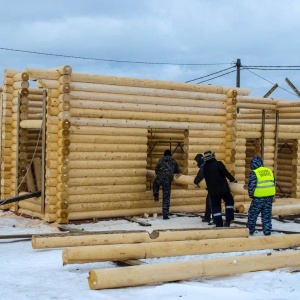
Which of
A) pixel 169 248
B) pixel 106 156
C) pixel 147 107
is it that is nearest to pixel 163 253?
pixel 169 248

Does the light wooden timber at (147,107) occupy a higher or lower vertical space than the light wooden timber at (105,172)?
higher

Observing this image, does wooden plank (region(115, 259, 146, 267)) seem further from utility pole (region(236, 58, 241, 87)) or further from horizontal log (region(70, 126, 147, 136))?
utility pole (region(236, 58, 241, 87))

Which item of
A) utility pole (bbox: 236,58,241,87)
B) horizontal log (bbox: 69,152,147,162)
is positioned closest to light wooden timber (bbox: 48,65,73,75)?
horizontal log (bbox: 69,152,147,162)

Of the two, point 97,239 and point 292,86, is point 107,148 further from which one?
point 292,86

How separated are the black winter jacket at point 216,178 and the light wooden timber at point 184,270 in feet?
13.1

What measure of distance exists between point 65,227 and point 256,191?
4.56 meters

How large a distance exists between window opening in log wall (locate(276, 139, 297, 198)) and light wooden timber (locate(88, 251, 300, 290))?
1230cm

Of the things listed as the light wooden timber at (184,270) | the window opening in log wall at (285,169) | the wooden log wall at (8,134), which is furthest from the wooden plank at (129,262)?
the window opening in log wall at (285,169)

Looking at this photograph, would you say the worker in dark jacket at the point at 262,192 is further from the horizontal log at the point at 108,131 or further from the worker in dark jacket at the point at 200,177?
the horizontal log at the point at 108,131

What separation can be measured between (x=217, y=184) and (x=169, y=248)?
414 centimetres

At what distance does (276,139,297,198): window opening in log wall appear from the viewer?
21.5 metres

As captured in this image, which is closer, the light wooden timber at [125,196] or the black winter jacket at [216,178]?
the black winter jacket at [216,178]

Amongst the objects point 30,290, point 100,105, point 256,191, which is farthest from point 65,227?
point 30,290

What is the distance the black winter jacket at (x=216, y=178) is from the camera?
1336cm
